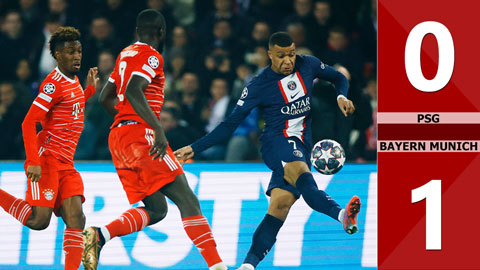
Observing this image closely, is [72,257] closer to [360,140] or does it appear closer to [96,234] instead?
[96,234]

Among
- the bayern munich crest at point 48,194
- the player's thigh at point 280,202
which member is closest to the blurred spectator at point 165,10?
the player's thigh at point 280,202

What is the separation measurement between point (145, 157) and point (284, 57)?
4.61 ft

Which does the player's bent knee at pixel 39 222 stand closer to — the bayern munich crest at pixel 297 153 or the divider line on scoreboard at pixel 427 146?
the bayern munich crest at pixel 297 153

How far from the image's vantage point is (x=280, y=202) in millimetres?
6633

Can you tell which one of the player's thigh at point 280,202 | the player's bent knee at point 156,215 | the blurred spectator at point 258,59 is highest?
the blurred spectator at point 258,59

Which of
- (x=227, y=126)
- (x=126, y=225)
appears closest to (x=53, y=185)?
(x=126, y=225)

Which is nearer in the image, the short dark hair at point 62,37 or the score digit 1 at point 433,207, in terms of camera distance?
the score digit 1 at point 433,207

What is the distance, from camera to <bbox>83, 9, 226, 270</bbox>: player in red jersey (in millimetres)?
5941

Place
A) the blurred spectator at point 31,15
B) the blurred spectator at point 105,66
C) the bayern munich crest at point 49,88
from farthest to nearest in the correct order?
the blurred spectator at point 31,15
the blurred spectator at point 105,66
the bayern munich crest at point 49,88

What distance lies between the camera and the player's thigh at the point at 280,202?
21.7ft

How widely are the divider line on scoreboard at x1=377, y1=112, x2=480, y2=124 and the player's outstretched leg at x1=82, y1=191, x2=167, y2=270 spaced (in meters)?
1.78

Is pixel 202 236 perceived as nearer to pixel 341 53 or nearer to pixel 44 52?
pixel 341 53

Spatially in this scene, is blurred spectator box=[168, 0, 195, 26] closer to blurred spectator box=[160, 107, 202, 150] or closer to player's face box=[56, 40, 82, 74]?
blurred spectator box=[160, 107, 202, 150]

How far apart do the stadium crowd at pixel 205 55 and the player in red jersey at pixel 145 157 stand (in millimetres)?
2727
